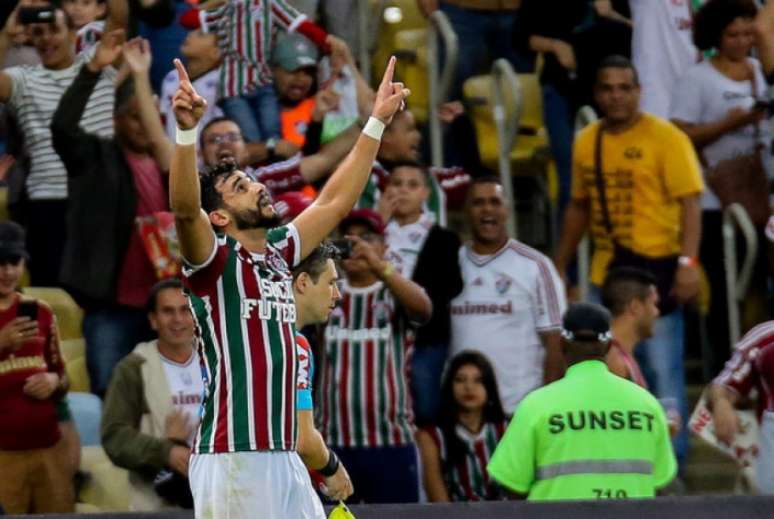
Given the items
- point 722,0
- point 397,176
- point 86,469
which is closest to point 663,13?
point 722,0

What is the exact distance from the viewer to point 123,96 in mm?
10562

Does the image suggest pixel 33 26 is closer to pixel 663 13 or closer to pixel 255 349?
pixel 663 13

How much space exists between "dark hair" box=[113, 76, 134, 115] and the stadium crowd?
0.02 m

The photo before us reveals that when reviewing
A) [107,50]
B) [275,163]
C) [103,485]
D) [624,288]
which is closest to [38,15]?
[107,50]

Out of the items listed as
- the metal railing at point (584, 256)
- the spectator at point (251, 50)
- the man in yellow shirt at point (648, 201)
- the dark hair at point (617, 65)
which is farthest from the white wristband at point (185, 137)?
the metal railing at point (584, 256)

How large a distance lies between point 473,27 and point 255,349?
5.85m

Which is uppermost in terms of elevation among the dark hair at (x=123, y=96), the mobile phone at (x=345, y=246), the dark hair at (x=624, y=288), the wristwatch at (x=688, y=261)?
the dark hair at (x=123, y=96)

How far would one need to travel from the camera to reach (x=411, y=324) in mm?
9719

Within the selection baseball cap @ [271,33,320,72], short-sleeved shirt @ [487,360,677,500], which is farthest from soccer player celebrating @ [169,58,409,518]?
baseball cap @ [271,33,320,72]

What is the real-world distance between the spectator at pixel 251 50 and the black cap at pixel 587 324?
3.29 m

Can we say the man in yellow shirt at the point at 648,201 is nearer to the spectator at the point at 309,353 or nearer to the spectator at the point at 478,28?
the spectator at the point at 478,28

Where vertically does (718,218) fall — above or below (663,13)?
below

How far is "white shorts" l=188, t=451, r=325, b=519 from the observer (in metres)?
6.55

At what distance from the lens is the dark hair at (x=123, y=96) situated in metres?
10.5
